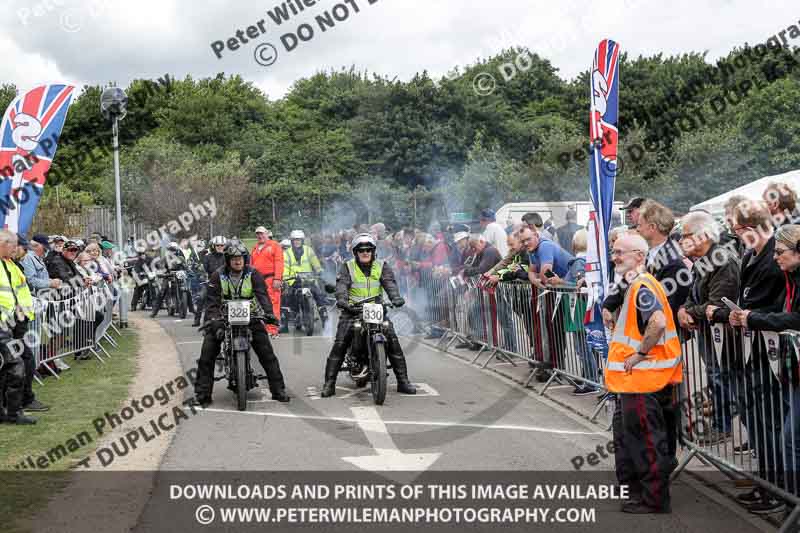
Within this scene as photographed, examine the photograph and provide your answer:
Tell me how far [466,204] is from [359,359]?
3852cm

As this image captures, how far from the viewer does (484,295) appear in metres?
13.5

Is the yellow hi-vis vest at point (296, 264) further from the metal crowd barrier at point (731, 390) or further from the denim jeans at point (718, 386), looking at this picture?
the denim jeans at point (718, 386)

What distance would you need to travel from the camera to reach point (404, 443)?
26.5ft

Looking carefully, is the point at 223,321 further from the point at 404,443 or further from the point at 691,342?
the point at 691,342

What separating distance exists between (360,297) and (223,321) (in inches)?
64.6

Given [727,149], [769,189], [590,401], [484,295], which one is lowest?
[590,401]

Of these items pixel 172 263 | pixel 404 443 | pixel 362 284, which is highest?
pixel 172 263

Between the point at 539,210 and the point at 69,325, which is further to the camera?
the point at 539,210

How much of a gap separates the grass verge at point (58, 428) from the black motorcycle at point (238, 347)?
4.51 ft

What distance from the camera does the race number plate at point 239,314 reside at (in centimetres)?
1020

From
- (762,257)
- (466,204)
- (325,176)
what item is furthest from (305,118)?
(762,257)

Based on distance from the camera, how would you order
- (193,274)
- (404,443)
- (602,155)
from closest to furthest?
(404,443) → (602,155) → (193,274)

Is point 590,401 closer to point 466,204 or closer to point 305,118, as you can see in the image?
point 466,204

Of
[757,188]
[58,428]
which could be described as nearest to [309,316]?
[58,428]
